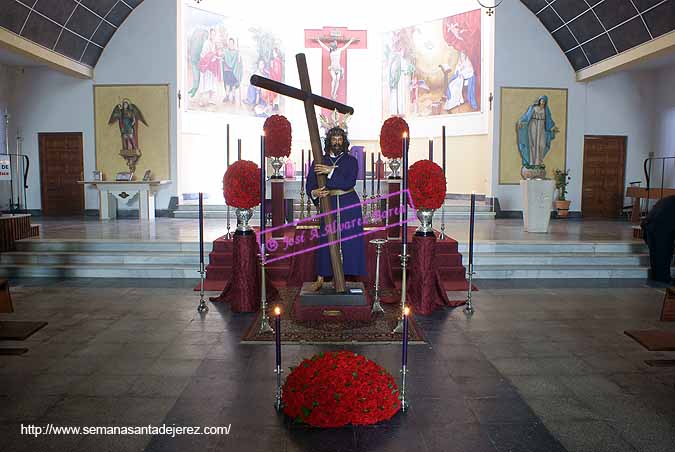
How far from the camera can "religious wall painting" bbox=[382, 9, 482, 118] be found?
614 inches

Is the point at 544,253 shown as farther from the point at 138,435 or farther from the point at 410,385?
the point at 138,435

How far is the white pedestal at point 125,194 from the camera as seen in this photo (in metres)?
13.3

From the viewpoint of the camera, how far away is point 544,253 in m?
8.98

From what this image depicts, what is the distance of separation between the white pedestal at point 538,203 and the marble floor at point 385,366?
13.8 ft

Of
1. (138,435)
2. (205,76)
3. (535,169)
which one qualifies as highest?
(205,76)

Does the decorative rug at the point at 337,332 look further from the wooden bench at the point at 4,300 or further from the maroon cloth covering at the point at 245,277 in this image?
the wooden bench at the point at 4,300

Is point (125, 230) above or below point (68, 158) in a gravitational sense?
below

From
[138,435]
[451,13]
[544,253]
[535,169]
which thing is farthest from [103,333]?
[451,13]

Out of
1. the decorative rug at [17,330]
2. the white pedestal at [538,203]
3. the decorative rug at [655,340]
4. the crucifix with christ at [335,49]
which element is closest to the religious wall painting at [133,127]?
the crucifix with christ at [335,49]

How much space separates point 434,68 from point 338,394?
49.0 feet

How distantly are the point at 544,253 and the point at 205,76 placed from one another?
10868mm

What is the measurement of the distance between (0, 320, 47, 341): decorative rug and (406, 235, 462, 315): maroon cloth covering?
3.86 m

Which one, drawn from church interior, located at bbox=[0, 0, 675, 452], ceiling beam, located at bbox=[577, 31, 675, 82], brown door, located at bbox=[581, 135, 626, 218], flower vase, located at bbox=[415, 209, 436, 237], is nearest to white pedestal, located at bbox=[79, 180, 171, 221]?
church interior, located at bbox=[0, 0, 675, 452]

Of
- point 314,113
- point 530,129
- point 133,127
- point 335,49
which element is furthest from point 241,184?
point 335,49
